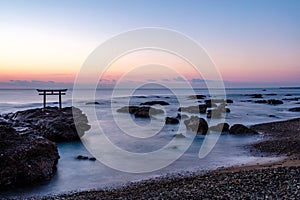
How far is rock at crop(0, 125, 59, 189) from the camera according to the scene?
384 inches

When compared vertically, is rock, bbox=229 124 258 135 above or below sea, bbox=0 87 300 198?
above

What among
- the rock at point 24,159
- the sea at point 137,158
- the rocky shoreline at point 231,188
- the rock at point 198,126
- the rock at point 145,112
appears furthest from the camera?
the rock at point 145,112

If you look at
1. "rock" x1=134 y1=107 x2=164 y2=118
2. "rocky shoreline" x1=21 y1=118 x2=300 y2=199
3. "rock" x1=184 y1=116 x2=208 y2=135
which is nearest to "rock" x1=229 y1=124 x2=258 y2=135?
"rock" x1=184 y1=116 x2=208 y2=135

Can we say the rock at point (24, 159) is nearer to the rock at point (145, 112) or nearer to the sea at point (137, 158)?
the sea at point (137, 158)

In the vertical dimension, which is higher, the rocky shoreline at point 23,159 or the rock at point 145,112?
the rocky shoreline at point 23,159

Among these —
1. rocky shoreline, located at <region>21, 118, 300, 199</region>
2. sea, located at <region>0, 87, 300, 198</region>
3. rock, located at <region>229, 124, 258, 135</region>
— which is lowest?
sea, located at <region>0, 87, 300, 198</region>

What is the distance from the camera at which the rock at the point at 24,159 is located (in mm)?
9766

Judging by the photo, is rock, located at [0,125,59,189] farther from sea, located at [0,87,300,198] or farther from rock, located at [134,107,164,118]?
rock, located at [134,107,164,118]

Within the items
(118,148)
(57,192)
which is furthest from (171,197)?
(118,148)

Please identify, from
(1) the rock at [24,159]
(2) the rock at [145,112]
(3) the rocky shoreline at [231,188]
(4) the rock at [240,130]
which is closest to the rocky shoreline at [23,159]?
(1) the rock at [24,159]

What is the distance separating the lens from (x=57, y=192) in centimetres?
948

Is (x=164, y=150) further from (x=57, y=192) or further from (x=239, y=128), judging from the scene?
(x=57, y=192)

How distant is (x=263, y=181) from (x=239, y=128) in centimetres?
1326

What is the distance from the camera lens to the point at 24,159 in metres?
10.4
